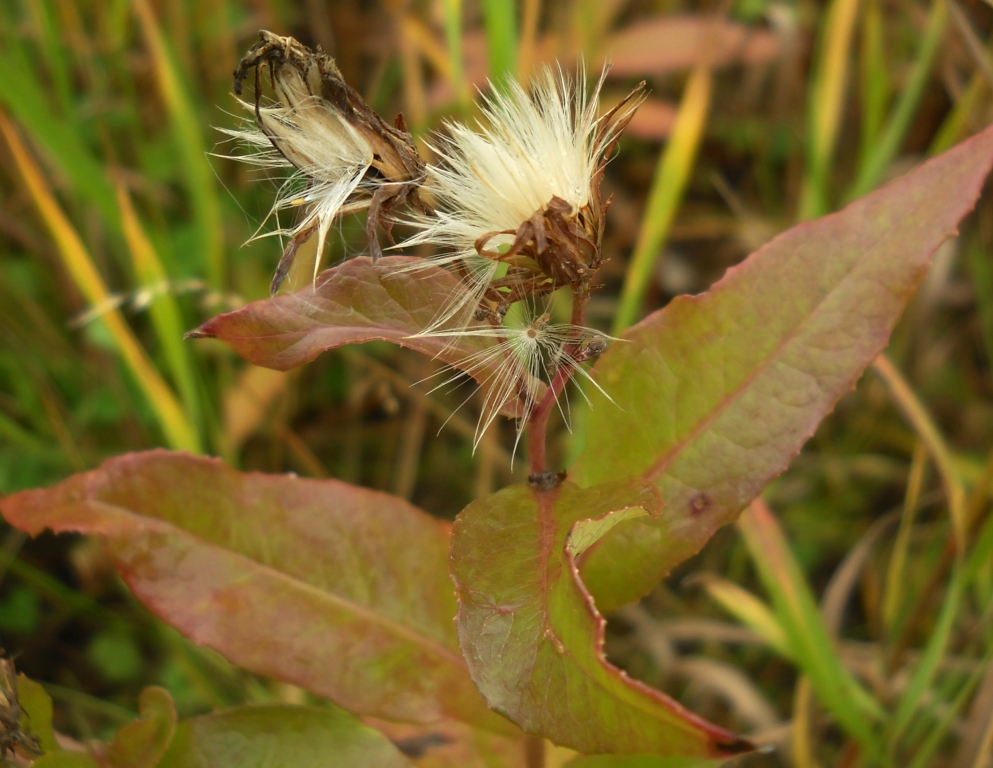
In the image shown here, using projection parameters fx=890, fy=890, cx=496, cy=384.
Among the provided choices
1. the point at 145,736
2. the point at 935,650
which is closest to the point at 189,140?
the point at 145,736

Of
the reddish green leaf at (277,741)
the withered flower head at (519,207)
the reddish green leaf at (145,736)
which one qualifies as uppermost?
the withered flower head at (519,207)

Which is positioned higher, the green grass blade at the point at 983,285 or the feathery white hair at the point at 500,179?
the feathery white hair at the point at 500,179

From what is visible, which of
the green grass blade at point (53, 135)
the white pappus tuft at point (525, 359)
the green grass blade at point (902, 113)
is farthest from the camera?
the green grass blade at point (902, 113)

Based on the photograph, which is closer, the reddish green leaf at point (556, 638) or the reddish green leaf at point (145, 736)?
the reddish green leaf at point (556, 638)

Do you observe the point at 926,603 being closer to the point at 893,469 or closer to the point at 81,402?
the point at 893,469

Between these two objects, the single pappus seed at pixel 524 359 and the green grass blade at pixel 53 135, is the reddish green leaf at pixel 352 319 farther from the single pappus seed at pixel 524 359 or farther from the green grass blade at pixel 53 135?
the green grass blade at pixel 53 135

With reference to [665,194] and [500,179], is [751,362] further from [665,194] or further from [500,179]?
[665,194]

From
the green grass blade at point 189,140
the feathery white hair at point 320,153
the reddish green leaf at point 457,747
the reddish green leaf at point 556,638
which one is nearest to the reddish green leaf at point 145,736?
the reddish green leaf at point 457,747

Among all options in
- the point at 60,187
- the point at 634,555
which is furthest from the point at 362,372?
the point at 634,555
